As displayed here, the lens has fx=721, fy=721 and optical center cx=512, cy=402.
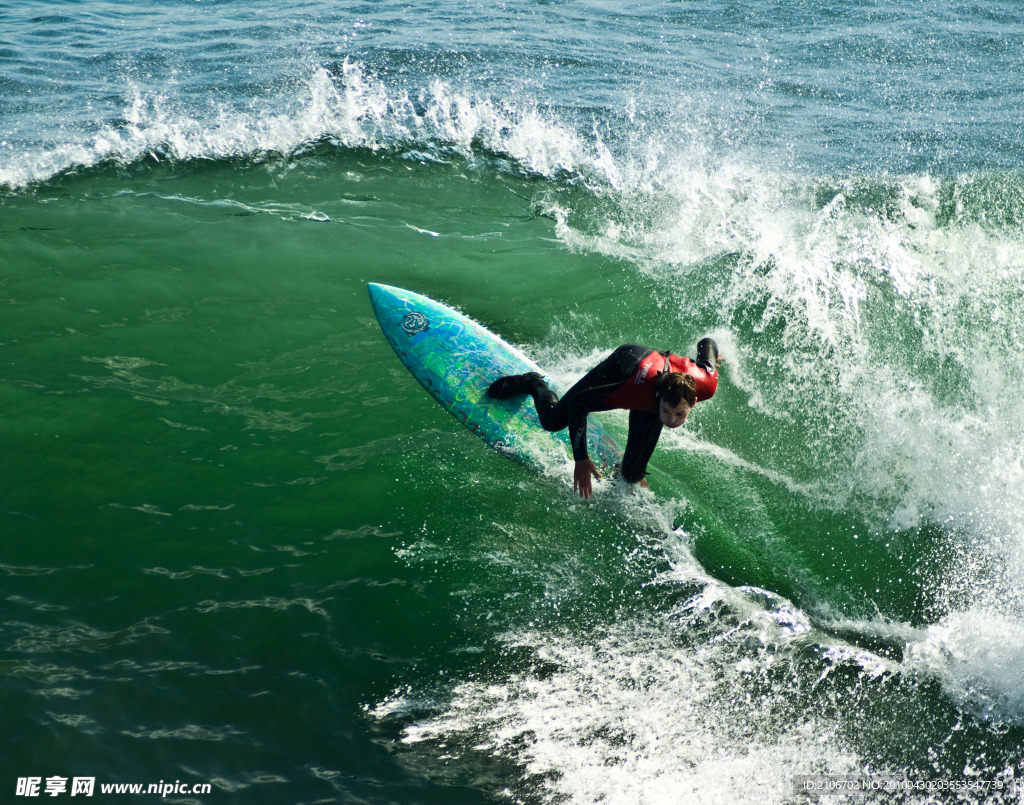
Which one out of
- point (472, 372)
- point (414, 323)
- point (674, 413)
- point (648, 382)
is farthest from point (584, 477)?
point (414, 323)

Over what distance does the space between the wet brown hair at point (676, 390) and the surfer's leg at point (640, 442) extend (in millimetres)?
606

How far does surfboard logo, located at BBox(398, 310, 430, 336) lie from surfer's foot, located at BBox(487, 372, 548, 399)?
100 cm

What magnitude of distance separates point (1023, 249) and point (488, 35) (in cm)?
1176

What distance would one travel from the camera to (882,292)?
777cm

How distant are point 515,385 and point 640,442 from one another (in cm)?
120

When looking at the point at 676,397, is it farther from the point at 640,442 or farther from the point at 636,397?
the point at 640,442

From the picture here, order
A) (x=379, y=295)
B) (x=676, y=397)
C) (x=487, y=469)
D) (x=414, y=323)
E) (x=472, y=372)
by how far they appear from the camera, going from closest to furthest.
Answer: (x=676, y=397) → (x=487, y=469) → (x=472, y=372) → (x=414, y=323) → (x=379, y=295)

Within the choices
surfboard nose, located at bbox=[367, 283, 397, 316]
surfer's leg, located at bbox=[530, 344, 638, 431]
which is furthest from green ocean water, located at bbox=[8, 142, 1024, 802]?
surfer's leg, located at bbox=[530, 344, 638, 431]

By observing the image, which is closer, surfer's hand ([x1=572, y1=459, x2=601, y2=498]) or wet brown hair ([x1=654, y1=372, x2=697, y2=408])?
wet brown hair ([x1=654, y1=372, x2=697, y2=408])

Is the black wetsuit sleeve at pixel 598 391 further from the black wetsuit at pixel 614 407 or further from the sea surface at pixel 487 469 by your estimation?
the sea surface at pixel 487 469

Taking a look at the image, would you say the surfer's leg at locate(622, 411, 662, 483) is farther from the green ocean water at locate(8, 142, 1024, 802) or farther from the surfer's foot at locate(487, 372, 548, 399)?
the surfer's foot at locate(487, 372, 548, 399)

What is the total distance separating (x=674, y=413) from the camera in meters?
4.36

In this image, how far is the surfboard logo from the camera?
6.61 metres

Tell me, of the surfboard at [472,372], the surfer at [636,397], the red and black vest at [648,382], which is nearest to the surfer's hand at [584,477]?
the surfer at [636,397]
